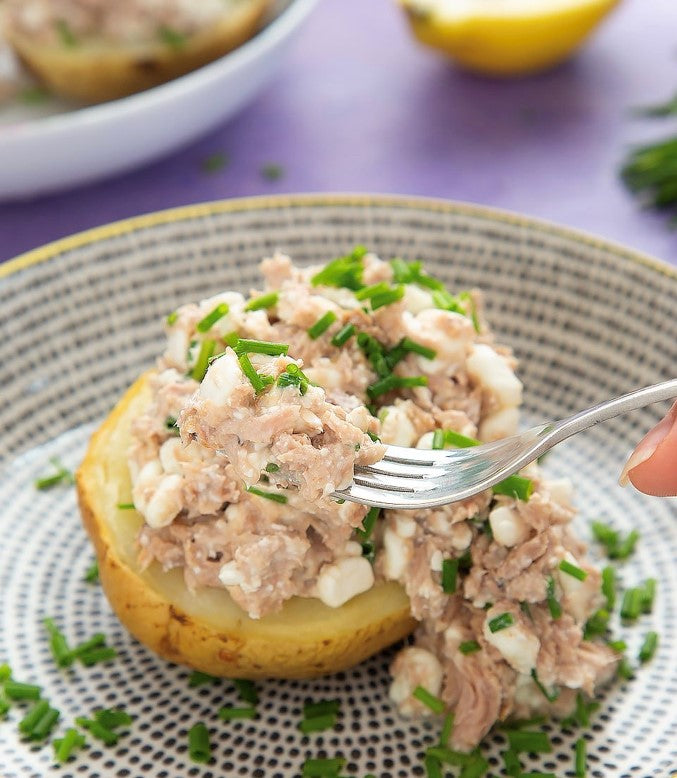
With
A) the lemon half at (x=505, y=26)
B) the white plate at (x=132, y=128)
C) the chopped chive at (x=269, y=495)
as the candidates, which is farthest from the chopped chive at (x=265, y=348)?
the lemon half at (x=505, y=26)

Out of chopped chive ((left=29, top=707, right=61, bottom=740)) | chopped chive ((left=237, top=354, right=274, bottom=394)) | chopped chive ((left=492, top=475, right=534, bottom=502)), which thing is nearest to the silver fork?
chopped chive ((left=492, top=475, right=534, bottom=502))

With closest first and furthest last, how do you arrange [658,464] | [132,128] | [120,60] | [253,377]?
[253,377]
[658,464]
[132,128]
[120,60]

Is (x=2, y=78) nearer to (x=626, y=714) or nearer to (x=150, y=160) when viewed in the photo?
(x=150, y=160)

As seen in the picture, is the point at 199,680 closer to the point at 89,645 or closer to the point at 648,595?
the point at 89,645

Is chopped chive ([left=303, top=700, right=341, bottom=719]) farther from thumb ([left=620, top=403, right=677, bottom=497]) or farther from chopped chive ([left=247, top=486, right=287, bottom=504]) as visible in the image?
thumb ([left=620, top=403, right=677, bottom=497])

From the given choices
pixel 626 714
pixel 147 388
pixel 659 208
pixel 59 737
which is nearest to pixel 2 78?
pixel 147 388

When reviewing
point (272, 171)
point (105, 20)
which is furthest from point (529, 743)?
point (105, 20)

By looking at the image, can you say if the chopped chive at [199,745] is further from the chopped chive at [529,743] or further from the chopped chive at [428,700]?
the chopped chive at [529,743]
